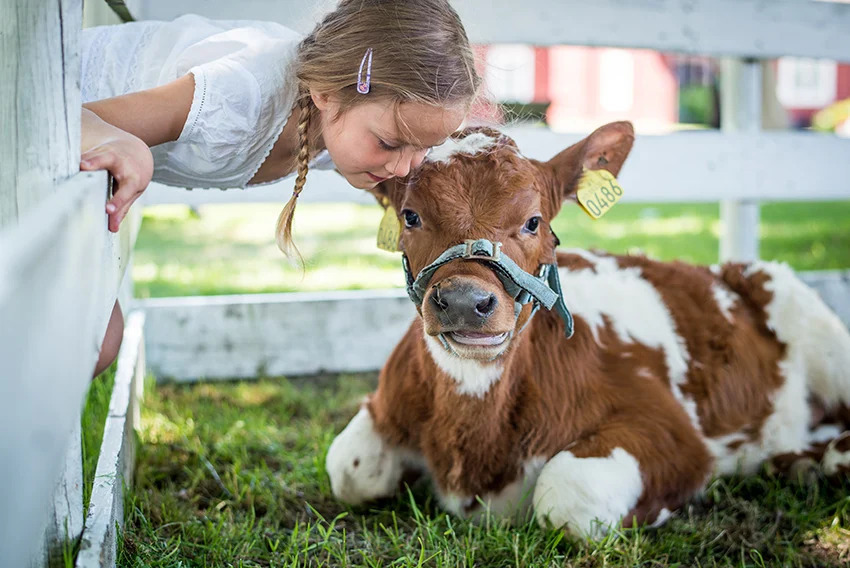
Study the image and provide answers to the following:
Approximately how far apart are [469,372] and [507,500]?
0.43 m

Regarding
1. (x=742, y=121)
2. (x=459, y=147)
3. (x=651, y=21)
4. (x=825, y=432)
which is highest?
(x=651, y=21)

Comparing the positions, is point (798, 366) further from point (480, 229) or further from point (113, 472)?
point (113, 472)

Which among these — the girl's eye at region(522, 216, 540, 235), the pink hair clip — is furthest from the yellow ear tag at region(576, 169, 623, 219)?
the pink hair clip

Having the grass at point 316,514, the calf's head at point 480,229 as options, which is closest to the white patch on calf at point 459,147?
the calf's head at point 480,229

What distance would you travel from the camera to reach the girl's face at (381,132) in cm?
244

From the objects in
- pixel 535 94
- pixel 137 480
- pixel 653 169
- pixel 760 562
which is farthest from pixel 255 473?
pixel 535 94

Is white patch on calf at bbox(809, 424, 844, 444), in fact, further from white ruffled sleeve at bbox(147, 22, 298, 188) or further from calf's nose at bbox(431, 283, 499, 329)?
white ruffled sleeve at bbox(147, 22, 298, 188)

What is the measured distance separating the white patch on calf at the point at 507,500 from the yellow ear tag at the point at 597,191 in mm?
854

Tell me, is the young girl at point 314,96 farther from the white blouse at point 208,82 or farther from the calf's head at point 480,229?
the calf's head at point 480,229

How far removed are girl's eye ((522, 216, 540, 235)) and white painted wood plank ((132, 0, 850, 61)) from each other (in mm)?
1652

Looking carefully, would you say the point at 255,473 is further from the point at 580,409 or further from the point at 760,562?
the point at 760,562

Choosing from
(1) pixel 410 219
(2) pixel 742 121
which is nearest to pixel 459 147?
(1) pixel 410 219

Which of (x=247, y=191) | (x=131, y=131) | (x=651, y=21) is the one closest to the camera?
(x=131, y=131)

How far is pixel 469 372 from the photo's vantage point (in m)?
2.73
